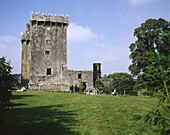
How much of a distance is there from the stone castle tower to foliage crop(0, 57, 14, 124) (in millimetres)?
24955

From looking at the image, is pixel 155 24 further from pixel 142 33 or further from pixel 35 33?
pixel 35 33

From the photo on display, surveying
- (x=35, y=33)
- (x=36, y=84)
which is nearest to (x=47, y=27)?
(x=35, y=33)

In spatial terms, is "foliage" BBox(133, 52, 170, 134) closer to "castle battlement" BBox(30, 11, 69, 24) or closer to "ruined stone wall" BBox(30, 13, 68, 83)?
"ruined stone wall" BBox(30, 13, 68, 83)

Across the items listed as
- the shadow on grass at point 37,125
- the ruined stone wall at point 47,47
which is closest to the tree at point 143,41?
the ruined stone wall at point 47,47

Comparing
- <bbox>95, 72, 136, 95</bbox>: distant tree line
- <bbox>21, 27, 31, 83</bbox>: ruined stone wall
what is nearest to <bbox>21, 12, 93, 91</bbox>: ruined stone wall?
<bbox>95, 72, 136, 95</bbox>: distant tree line

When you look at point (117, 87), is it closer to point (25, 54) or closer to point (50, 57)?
point (50, 57)

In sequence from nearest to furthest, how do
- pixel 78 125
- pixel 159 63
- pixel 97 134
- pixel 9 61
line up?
pixel 159 63
pixel 97 134
pixel 9 61
pixel 78 125

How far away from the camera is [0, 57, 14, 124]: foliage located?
5996mm

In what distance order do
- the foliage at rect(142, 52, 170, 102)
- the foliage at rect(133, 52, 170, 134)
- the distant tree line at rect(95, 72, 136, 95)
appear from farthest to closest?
the distant tree line at rect(95, 72, 136, 95), the foliage at rect(142, 52, 170, 102), the foliage at rect(133, 52, 170, 134)

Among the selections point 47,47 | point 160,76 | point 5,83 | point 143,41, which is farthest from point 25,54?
point 160,76

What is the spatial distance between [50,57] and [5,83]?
2738cm

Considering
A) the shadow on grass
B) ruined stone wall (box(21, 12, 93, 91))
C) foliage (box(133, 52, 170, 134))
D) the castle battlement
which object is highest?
the castle battlement

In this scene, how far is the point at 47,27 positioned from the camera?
1330 inches

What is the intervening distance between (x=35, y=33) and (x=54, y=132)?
29.8m
